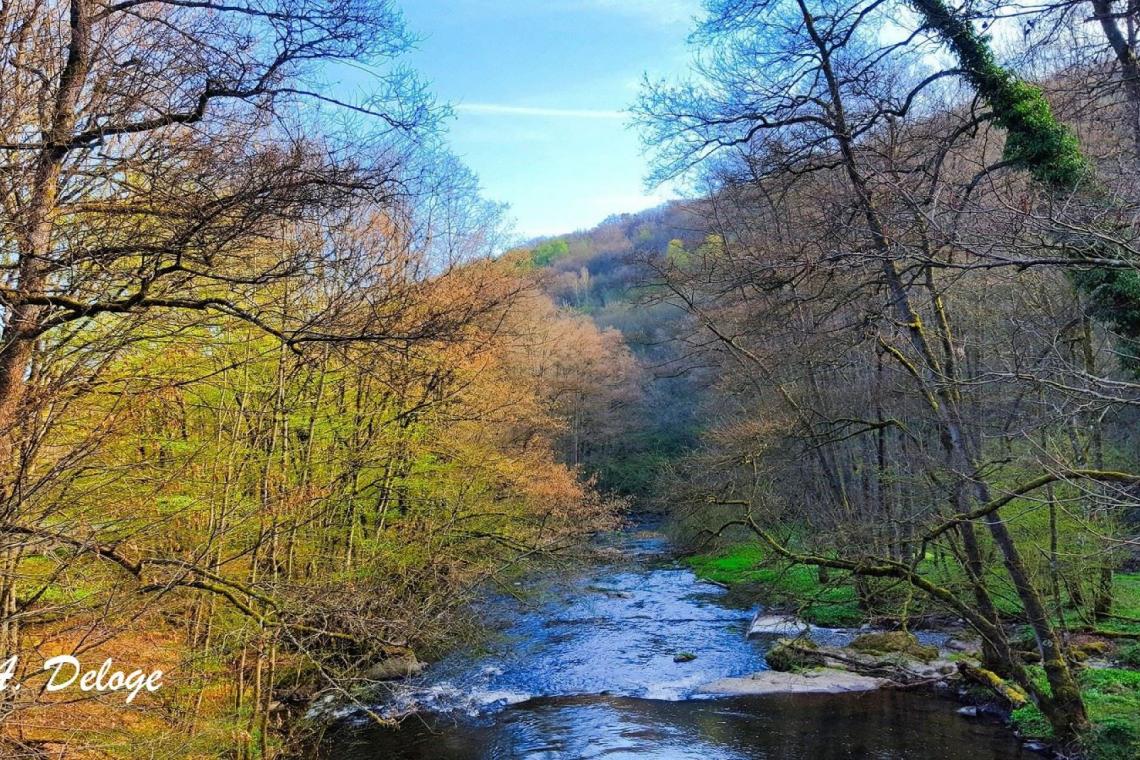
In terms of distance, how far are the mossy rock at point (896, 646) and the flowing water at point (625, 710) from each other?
4.22ft

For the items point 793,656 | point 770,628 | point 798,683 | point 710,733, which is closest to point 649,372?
point 770,628

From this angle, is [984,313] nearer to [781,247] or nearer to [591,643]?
[781,247]

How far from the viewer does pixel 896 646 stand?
12.5 m

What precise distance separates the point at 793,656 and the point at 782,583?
4.50 metres

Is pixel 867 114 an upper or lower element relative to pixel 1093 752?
upper

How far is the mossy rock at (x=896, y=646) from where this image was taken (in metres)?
12.3

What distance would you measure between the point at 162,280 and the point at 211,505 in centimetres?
308

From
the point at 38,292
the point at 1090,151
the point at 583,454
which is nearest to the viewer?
the point at 38,292

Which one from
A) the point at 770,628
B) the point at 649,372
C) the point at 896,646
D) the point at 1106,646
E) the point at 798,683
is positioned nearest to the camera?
the point at 1106,646

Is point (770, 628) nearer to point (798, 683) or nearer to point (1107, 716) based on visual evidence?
point (798, 683)

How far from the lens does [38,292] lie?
4.11 meters

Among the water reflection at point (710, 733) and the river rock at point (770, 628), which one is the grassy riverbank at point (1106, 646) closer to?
the river rock at point (770, 628)

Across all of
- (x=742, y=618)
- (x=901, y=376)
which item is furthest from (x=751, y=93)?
(x=742, y=618)

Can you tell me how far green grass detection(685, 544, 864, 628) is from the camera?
10320 mm
